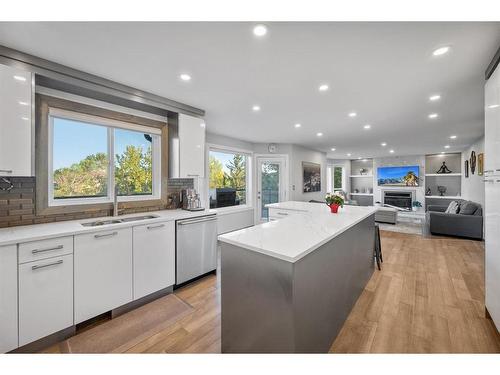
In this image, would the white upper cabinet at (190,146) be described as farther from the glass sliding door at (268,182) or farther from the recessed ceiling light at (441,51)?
the glass sliding door at (268,182)

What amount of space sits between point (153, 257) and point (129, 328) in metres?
0.65

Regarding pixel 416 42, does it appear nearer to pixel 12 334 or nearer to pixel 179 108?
pixel 179 108

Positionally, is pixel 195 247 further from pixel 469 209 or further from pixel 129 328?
pixel 469 209

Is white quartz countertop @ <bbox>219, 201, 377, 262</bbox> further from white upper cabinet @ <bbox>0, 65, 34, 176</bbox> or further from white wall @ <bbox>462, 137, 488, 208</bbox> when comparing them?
white wall @ <bbox>462, 137, 488, 208</bbox>

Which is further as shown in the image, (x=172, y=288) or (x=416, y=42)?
(x=172, y=288)

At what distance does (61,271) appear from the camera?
1.73 metres

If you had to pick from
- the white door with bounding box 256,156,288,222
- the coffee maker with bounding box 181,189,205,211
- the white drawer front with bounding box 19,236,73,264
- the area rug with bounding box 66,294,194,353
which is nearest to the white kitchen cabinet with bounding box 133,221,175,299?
the area rug with bounding box 66,294,194,353

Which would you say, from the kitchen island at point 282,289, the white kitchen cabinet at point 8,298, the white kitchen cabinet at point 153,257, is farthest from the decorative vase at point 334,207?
the white kitchen cabinet at point 8,298

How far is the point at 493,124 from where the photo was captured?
5.71ft

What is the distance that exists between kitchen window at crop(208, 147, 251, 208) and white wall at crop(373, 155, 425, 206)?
690cm

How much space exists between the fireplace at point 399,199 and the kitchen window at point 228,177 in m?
6.94

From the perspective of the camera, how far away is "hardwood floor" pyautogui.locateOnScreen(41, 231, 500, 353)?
1687mm

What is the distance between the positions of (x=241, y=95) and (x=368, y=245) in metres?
2.53
